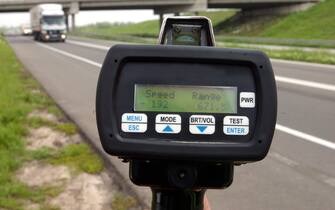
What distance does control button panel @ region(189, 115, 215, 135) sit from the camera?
4.47 feet

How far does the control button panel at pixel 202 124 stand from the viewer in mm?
1362

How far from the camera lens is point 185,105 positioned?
4.55 feet

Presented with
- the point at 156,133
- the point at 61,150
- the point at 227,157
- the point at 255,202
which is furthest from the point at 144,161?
the point at 61,150

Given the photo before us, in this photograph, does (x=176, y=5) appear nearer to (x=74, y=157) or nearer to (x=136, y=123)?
(x=74, y=157)

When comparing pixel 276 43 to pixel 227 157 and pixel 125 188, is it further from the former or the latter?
pixel 227 157

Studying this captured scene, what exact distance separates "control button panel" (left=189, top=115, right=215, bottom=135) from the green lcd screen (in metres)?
0.02

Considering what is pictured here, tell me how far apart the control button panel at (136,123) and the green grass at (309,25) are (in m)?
45.9

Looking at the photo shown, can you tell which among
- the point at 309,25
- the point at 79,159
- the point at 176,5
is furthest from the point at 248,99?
the point at 176,5

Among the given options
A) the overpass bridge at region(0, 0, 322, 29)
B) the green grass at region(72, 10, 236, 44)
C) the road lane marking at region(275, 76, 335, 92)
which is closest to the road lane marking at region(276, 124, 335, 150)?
the road lane marking at region(275, 76, 335, 92)

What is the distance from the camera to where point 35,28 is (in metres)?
55.7

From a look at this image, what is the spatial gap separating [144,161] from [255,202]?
4.00m

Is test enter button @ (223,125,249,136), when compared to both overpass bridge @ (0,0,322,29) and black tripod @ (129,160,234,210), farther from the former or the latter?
overpass bridge @ (0,0,322,29)

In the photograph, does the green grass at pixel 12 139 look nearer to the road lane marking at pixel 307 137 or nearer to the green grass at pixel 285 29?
the road lane marking at pixel 307 137

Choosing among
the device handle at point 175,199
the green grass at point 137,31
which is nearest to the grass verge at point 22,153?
the device handle at point 175,199
